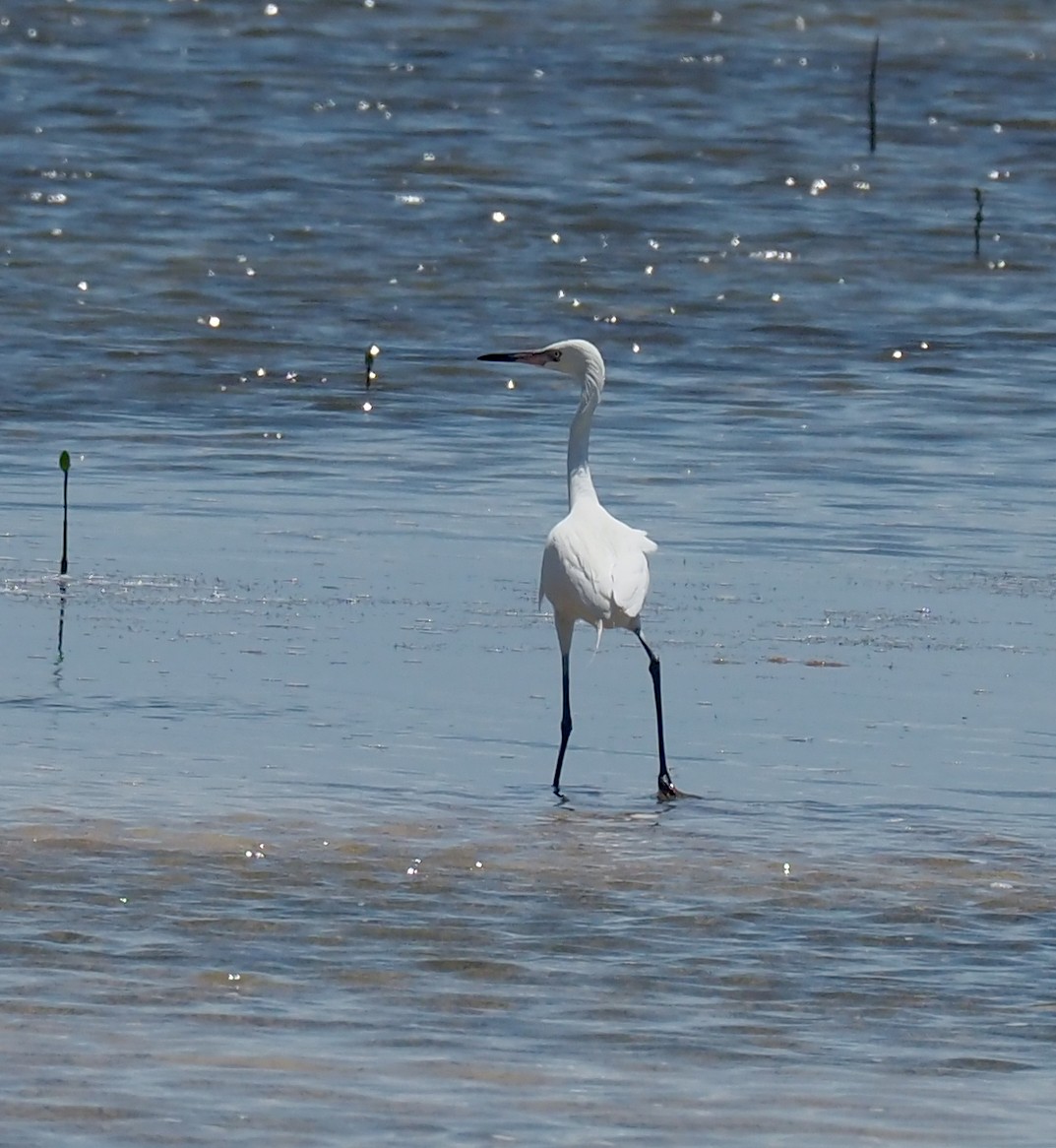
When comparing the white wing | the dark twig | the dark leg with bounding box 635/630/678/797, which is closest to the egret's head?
the white wing

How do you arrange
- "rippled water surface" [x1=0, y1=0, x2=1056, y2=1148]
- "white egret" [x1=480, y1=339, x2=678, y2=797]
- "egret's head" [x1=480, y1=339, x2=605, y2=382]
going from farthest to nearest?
"egret's head" [x1=480, y1=339, x2=605, y2=382] → "white egret" [x1=480, y1=339, x2=678, y2=797] → "rippled water surface" [x1=0, y1=0, x2=1056, y2=1148]

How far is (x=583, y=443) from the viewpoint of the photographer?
8.77 metres

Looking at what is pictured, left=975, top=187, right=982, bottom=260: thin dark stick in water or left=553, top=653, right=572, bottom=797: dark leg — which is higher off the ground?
left=975, top=187, right=982, bottom=260: thin dark stick in water

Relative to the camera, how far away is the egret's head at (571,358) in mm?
8977

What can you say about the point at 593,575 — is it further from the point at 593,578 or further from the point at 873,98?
the point at 873,98

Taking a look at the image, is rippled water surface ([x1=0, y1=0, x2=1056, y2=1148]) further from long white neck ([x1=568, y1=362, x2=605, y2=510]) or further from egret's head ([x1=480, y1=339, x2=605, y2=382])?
egret's head ([x1=480, y1=339, x2=605, y2=382])

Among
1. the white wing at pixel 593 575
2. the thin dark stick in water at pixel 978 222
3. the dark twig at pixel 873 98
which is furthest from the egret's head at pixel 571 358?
the dark twig at pixel 873 98

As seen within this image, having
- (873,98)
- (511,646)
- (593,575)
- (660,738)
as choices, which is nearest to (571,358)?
(511,646)

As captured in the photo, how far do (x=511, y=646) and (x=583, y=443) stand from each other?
2.87ft

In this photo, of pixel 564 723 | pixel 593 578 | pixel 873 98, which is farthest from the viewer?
pixel 873 98

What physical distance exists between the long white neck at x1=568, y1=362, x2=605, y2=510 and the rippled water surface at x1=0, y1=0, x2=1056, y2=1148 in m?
0.70

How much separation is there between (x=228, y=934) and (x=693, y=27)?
22.9 m

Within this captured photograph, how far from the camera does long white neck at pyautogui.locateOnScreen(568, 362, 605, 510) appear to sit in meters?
8.58

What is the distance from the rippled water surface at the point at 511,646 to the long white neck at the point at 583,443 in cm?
70
